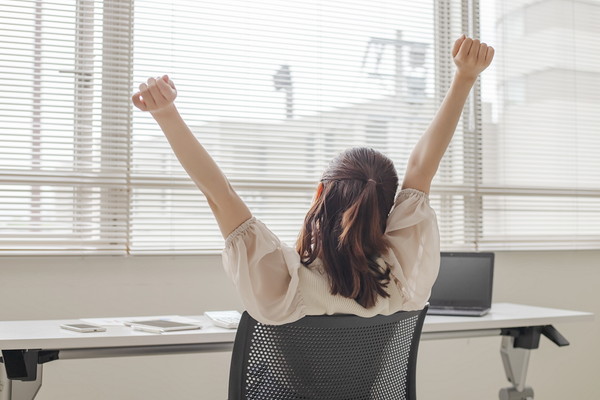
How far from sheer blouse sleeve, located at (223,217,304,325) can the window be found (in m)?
1.53

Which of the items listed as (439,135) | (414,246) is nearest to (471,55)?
(439,135)

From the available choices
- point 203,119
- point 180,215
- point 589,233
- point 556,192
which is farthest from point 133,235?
point 589,233

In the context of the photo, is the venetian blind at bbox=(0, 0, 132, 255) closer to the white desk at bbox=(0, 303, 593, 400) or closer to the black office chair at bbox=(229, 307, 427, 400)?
the white desk at bbox=(0, 303, 593, 400)

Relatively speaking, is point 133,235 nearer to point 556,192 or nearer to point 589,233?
A: point 556,192

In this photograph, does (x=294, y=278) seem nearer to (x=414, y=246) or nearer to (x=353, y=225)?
(x=353, y=225)

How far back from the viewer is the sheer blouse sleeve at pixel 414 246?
1.36 m

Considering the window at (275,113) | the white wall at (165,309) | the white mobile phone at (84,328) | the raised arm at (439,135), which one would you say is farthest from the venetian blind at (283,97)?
the raised arm at (439,135)

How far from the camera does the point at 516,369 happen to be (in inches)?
96.4

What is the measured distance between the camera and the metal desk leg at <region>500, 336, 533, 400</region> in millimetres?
2439

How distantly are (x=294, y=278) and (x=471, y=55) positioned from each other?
61cm

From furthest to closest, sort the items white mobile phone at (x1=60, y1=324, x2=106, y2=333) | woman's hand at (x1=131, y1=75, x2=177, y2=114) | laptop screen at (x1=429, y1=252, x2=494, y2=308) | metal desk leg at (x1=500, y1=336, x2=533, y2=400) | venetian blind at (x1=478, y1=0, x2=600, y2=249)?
venetian blind at (x1=478, y1=0, x2=600, y2=249), laptop screen at (x1=429, y1=252, x2=494, y2=308), metal desk leg at (x1=500, y1=336, x2=533, y2=400), white mobile phone at (x1=60, y1=324, x2=106, y2=333), woman's hand at (x1=131, y1=75, x2=177, y2=114)

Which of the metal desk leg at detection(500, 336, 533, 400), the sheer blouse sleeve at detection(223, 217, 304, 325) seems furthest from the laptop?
the sheer blouse sleeve at detection(223, 217, 304, 325)

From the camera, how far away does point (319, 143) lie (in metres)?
3.04

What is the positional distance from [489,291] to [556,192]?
1175mm
